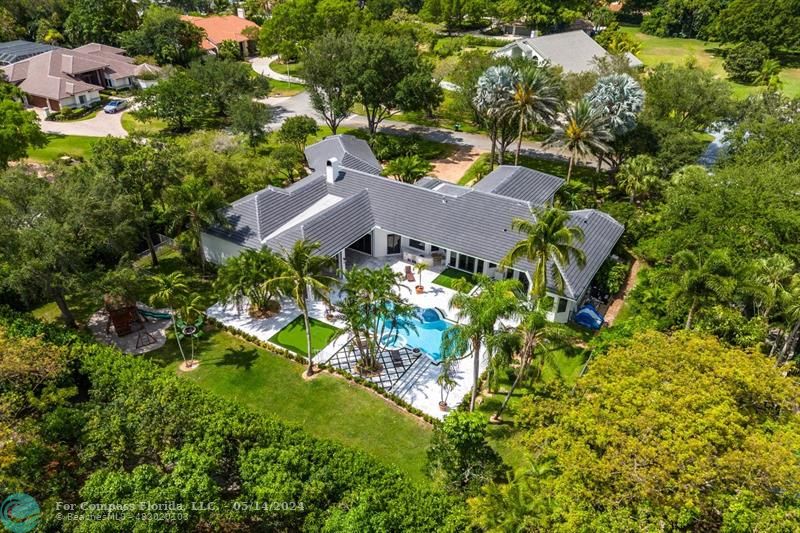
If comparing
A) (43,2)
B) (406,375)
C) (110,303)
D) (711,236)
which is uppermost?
(43,2)

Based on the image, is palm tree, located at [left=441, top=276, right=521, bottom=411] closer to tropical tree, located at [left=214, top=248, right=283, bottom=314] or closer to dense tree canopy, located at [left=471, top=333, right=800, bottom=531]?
dense tree canopy, located at [left=471, top=333, right=800, bottom=531]

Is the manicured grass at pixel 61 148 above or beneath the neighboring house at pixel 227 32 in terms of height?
beneath

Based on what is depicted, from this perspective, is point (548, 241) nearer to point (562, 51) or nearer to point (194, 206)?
point (194, 206)

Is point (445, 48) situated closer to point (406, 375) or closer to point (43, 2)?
point (43, 2)

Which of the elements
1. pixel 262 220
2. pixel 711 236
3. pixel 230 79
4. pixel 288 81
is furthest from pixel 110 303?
pixel 288 81

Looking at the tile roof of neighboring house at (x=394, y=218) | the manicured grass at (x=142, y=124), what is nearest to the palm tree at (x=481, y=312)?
the tile roof of neighboring house at (x=394, y=218)

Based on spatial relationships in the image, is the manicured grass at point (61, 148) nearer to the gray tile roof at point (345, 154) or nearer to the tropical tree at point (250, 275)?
the gray tile roof at point (345, 154)

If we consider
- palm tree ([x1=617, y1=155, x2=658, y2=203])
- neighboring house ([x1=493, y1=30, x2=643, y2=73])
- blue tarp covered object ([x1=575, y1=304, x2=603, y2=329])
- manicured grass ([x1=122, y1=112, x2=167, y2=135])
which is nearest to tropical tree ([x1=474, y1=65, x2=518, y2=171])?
palm tree ([x1=617, y1=155, x2=658, y2=203])
